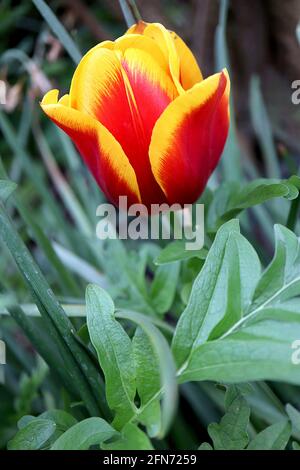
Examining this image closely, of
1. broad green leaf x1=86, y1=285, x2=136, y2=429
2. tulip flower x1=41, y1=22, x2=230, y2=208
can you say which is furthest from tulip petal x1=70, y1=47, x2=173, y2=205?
broad green leaf x1=86, y1=285, x2=136, y2=429

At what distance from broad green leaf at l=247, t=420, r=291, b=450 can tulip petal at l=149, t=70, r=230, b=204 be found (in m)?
0.15

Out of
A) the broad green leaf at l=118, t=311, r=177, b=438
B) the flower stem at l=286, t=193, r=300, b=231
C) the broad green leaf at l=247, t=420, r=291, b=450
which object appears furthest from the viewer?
the flower stem at l=286, t=193, r=300, b=231

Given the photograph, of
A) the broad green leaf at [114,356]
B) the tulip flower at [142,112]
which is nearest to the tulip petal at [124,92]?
the tulip flower at [142,112]

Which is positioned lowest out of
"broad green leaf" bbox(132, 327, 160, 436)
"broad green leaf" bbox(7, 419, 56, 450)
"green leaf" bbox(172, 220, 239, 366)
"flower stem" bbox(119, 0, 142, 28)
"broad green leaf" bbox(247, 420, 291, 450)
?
"broad green leaf" bbox(247, 420, 291, 450)

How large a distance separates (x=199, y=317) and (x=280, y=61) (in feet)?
3.46

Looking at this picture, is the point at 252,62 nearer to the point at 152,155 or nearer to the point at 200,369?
the point at 152,155

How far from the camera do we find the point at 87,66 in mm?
393

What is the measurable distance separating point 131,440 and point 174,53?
0.21m

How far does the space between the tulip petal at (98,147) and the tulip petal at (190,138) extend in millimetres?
18

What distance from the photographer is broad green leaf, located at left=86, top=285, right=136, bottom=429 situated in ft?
1.16

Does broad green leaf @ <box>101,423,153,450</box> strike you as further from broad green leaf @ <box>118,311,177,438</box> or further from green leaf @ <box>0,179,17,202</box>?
green leaf @ <box>0,179,17,202</box>

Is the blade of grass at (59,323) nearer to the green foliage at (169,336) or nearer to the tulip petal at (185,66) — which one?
the green foliage at (169,336)

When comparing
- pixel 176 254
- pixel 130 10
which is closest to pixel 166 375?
pixel 176 254

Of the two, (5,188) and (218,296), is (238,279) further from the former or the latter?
(5,188)
